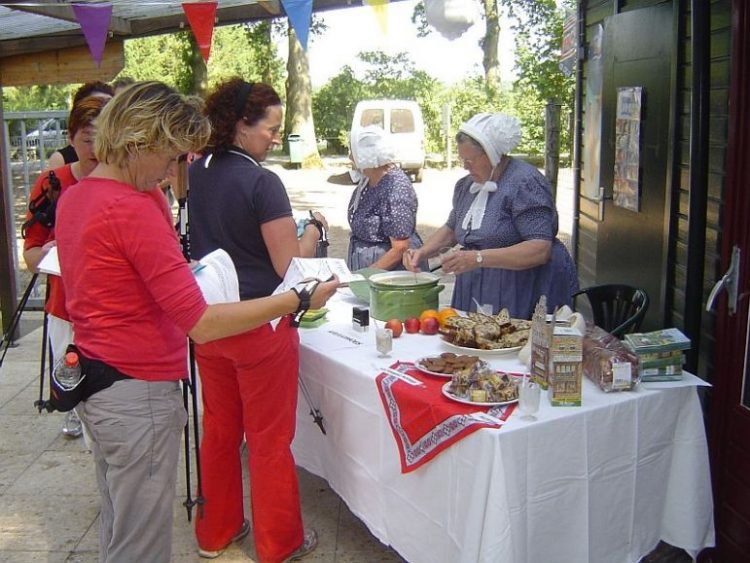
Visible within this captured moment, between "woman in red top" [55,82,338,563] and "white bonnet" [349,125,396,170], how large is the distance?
1.59m

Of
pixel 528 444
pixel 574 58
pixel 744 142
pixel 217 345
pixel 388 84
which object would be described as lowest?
pixel 528 444

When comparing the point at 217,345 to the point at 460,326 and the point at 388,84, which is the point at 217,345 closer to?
the point at 460,326

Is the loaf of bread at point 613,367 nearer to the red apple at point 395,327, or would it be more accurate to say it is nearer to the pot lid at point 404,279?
the red apple at point 395,327

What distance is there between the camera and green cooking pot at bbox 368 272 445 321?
3.14m

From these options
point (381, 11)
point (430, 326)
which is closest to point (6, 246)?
point (381, 11)

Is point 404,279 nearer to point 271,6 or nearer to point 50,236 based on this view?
point 50,236

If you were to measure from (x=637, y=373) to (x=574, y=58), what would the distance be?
394cm

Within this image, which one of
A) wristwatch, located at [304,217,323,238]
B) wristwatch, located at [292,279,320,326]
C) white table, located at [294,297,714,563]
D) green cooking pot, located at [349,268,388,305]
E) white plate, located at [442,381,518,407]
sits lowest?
white table, located at [294,297,714,563]

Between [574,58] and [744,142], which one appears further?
[574,58]

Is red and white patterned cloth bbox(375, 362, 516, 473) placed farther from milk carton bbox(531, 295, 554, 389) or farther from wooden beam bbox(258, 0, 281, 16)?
wooden beam bbox(258, 0, 281, 16)

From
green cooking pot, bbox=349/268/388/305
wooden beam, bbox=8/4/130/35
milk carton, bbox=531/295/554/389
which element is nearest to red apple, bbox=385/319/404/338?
green cooking pot, bbox=349/268/388/305

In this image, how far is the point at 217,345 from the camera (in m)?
2.65

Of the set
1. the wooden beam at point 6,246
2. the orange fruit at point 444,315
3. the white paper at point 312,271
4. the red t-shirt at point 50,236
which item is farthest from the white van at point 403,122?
the white paper at point 312,271

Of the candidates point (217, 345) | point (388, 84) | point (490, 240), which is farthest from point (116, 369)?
point (388, 84)
